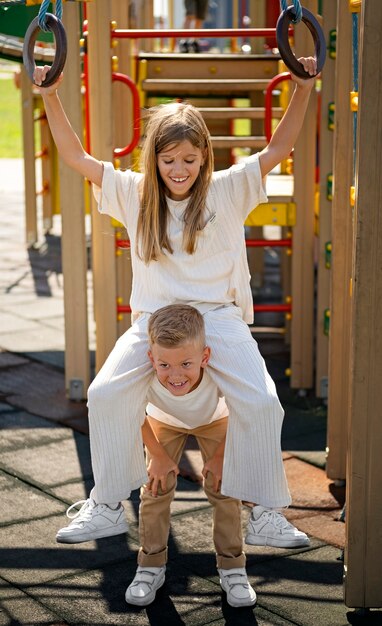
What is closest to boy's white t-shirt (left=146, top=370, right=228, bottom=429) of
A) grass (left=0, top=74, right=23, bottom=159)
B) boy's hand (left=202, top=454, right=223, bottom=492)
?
boy's hand (left=202, top=454, right=223, bottom=492)

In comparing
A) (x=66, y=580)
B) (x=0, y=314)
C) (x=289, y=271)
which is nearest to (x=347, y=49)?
(x=66, y=580)

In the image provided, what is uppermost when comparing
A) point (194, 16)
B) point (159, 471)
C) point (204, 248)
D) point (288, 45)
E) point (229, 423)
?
point (194, 16)

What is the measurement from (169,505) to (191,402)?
0.39 meters

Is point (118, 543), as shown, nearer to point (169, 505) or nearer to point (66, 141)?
point (169, 505)

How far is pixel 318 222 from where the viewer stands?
229 inches

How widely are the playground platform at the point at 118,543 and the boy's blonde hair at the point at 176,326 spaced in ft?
2.83

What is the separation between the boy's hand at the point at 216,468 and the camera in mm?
3426

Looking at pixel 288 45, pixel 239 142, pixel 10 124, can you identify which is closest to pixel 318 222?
pixel 239 142

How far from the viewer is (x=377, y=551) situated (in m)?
3.32

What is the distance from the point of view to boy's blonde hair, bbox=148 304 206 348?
3.23 meters

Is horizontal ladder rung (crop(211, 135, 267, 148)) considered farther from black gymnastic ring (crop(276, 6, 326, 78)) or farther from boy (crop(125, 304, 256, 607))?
boy (crop(125, 304, 256, 607))

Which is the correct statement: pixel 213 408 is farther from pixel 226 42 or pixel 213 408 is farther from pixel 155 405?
pixel 226 42

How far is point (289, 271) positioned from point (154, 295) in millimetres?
3755

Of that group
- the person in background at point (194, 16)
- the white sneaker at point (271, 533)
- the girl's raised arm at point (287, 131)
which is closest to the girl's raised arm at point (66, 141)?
the girl's raised arm at point (287, 131)
